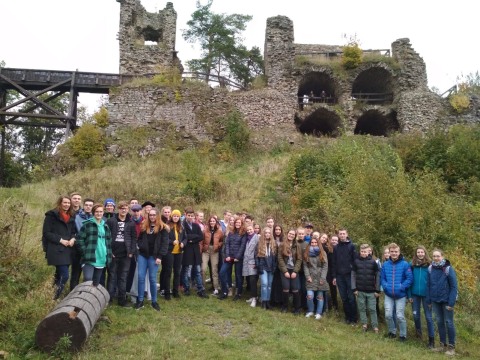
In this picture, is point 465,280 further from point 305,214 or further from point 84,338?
point 84,338

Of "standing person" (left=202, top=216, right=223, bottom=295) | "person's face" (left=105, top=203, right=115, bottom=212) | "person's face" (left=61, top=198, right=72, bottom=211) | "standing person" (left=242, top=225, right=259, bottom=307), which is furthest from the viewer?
"standing person" (left=202, top=216, right=223, bottom=295)

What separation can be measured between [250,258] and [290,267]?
0.80 metres

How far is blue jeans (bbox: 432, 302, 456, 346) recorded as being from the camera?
7078 millimetres

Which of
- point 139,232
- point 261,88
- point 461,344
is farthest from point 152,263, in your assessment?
point 261,88

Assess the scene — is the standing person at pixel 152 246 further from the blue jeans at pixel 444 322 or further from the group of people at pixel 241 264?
the blue jeans at pixel 444 322

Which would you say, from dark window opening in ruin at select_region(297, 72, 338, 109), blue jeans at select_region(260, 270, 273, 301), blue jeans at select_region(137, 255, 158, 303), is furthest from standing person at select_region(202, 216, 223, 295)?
dark window opening in ruin at select_region(297, 72, 338, 109)

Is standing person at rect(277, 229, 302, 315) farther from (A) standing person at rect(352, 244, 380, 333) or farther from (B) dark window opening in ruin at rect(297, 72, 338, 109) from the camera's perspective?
(B) dark window opening in ruin at rect(297, 72, 338, 109)

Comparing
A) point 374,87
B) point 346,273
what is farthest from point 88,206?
point 374,87

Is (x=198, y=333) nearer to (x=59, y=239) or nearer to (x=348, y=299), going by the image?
(x=59, y=239)

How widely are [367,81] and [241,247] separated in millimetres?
19955

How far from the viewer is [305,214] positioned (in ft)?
44.0

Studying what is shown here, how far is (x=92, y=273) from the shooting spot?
6891mm

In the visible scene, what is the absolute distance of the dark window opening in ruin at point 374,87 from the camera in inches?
967

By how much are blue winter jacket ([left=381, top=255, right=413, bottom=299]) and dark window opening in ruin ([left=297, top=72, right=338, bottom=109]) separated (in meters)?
16.9
